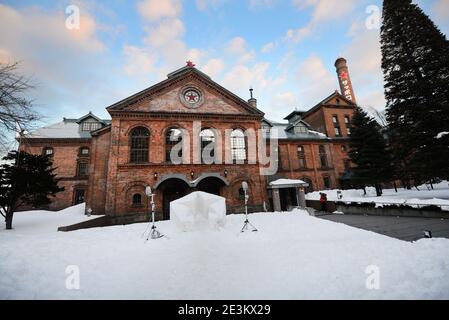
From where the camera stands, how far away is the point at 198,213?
10.5 m

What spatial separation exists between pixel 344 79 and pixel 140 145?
4422cm

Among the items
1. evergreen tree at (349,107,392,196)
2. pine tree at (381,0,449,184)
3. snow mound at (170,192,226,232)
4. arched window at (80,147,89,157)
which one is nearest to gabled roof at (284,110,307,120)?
evergreen tree at (349,107,392,196)

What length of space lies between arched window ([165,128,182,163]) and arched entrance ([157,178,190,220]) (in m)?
2.17

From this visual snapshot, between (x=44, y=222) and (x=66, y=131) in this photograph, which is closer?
(x=44, y=222)

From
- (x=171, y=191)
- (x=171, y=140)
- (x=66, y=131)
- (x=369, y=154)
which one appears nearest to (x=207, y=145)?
(x=171, y=140)

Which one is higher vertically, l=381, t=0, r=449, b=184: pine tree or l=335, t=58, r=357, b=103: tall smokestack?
l=335, t=58, r=357, b=103: tall smokestack

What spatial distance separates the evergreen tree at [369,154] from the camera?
20172 millimetres

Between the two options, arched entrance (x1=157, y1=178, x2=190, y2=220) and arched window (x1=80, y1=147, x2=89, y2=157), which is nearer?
arched entrance (x1=157, y1=178, x2=190, y2=220)

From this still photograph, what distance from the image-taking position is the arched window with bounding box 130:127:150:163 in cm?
1705

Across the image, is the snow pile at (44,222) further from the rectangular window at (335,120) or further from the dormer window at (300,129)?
the rectangular window at (335,120)

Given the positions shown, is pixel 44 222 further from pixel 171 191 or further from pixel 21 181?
pixel 171 191

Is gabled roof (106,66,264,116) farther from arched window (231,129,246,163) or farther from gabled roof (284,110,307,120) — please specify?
gabled roof (284,110,307,120)
